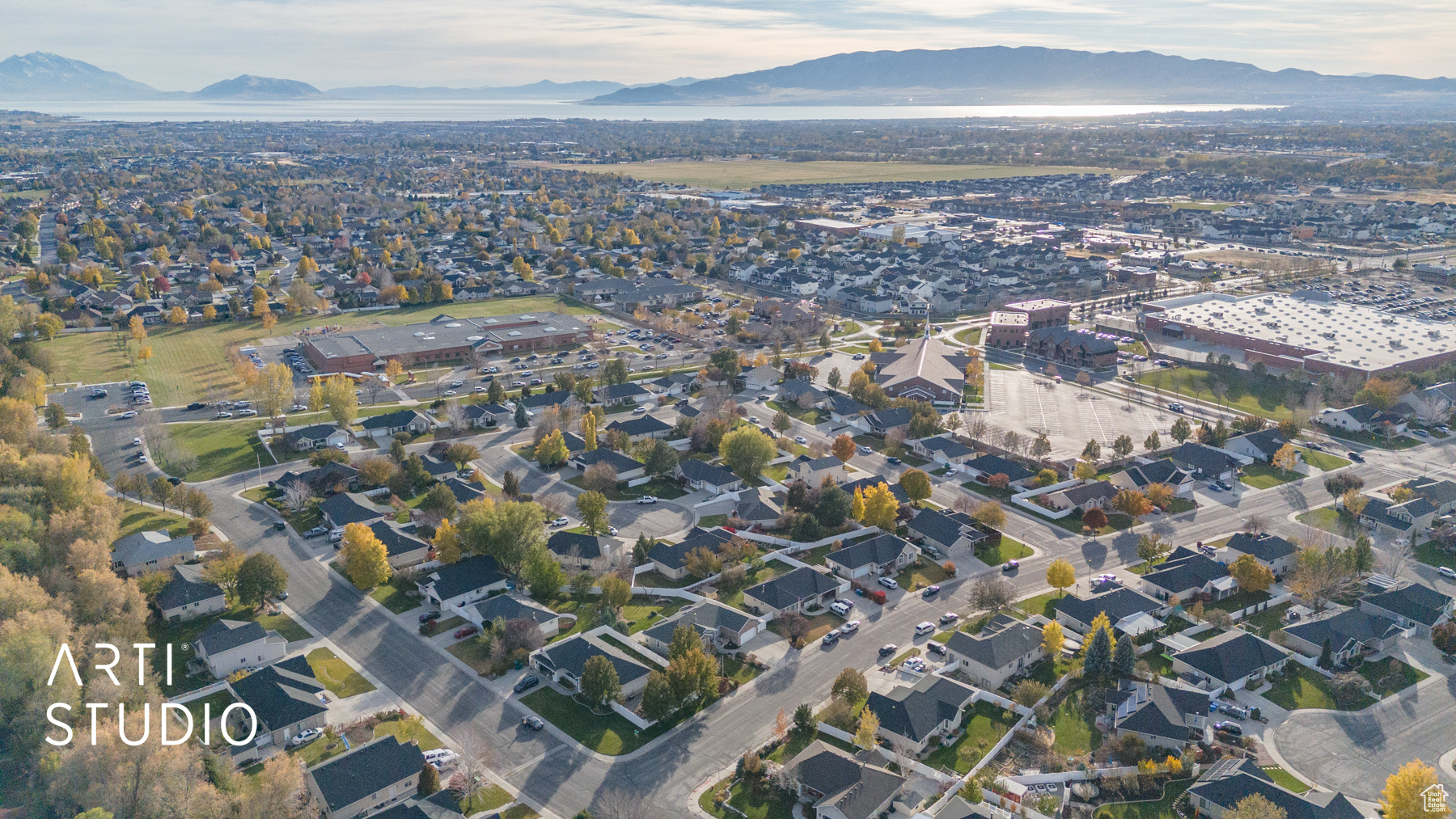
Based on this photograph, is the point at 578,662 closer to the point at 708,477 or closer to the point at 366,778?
the point at 366,778

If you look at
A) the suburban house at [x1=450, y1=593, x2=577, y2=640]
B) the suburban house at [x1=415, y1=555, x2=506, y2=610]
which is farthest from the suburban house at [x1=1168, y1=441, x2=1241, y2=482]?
the suburban house at [x1=415, y1=555, x2=506, y2=610]

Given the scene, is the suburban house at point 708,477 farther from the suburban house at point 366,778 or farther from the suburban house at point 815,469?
the suburban house at point 366,778

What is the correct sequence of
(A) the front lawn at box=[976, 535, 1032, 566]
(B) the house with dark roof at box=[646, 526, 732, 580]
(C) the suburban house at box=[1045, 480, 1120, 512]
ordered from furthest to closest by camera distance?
(C) the suburban house at box=[1045, 480, 1120, 512]
(A) the front lawn at box=[976, 535, 1032, 566]
(B) the house with dark roof at box=[646, 526, 732, 580]

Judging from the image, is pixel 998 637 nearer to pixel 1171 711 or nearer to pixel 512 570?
pixel 1171 711

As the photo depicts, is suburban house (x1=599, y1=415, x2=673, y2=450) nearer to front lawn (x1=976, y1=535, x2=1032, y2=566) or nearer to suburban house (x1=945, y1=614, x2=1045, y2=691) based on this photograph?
front lawn (x1=976, y1=535, x2=1032, y2=566)

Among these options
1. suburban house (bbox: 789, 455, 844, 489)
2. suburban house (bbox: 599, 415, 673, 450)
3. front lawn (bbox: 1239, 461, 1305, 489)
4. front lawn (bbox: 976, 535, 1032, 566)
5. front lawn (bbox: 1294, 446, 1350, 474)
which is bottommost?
front lawn (bbox: 976, 535, 1032, 566)
